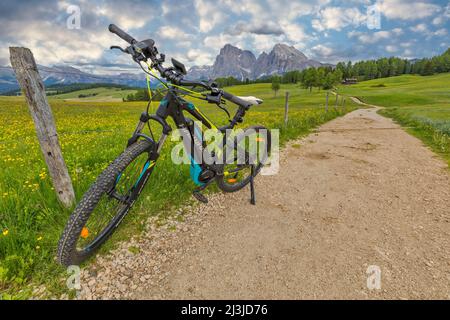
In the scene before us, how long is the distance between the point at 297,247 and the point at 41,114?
3.93 metres

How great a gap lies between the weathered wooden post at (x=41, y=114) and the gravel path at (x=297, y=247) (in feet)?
4.29

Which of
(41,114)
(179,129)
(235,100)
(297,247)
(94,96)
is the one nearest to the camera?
(41,114)

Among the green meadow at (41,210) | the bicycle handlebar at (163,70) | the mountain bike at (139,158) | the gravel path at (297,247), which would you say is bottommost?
the gravel path at (297,247)

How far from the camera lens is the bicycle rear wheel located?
2.44 m

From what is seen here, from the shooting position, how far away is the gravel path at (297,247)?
261 cm

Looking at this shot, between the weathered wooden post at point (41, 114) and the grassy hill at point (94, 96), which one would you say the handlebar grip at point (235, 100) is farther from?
the grassy hill at point (94, 96)

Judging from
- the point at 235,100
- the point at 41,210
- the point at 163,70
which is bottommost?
the point at 41,210

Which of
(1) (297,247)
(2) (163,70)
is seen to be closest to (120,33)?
(2) (163,70)

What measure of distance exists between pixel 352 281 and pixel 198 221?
233 centimetres

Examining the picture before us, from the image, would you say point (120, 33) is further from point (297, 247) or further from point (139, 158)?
point (297, 247)

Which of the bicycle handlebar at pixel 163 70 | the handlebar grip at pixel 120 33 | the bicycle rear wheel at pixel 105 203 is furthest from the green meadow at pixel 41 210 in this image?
the handlebar grip at pixel 120 33

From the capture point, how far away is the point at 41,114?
2.92 m
